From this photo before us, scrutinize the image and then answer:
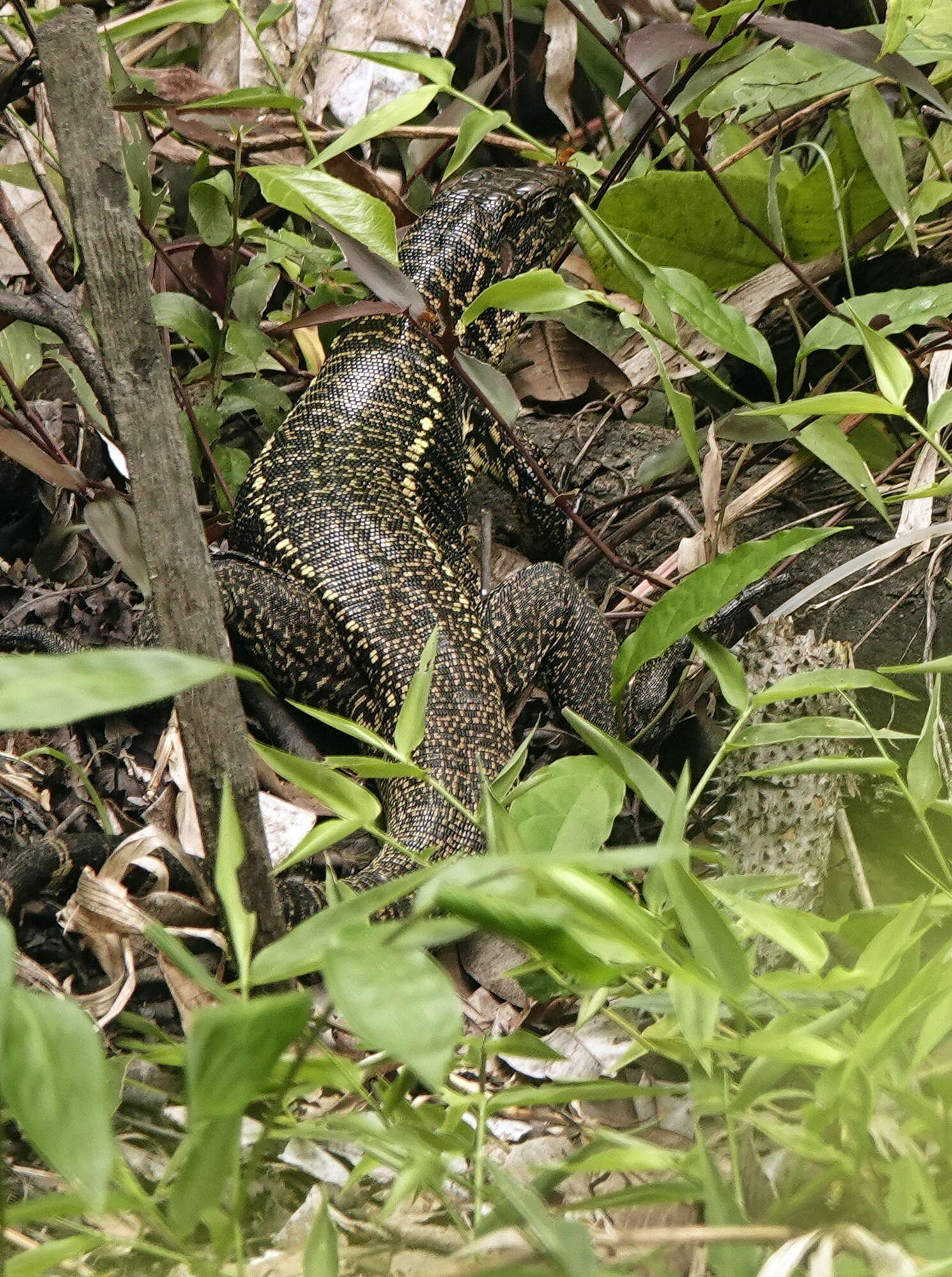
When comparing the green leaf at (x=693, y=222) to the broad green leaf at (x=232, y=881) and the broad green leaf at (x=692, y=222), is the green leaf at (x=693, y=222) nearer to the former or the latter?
the broad green leaf at (x=692, y=222)

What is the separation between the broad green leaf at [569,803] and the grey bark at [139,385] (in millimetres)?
506

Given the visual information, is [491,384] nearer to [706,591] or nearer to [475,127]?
[475,127]

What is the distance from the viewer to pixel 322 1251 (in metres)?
1.12

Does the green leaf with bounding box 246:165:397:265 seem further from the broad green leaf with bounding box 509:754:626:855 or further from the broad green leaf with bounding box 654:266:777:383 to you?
the broad green leaf with bounding box 509:754:626:855

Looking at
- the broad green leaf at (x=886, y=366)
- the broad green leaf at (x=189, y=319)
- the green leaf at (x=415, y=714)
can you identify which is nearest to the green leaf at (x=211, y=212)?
the broad green leaf at (x=189, y=319)

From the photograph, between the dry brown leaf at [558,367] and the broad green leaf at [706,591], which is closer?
the broad green leaf at [706,591]

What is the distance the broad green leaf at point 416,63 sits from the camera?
8.07 feet

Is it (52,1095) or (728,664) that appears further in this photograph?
(728,664)

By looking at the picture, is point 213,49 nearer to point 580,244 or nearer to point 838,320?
point 580,244

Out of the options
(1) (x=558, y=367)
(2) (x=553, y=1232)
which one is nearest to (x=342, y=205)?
(2) (x=553, y=1232)

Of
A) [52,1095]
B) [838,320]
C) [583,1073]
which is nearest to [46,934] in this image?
[583,1073]

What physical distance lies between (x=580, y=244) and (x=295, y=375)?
118 cm

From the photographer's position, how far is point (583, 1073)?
6.71 feet

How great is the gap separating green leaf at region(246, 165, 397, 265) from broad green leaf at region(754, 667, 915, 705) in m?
1.12
